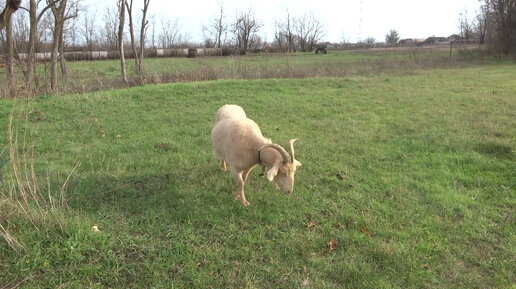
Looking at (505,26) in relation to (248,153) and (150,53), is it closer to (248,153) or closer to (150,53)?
(248,153)

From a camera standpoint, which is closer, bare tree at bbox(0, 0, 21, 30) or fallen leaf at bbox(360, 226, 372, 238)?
bare tree at bbox(0, 0, 21, 30)

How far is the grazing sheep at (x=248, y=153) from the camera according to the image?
482cm

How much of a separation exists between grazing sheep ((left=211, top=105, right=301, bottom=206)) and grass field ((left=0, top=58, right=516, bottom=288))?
422 mm

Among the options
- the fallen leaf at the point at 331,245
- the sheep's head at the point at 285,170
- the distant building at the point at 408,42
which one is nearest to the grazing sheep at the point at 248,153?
the sheep's head at the point at 285,170

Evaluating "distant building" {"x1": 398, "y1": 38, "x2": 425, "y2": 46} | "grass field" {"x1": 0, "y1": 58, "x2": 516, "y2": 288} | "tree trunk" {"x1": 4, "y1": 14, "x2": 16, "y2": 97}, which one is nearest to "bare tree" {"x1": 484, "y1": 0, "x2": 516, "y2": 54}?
"grass field" {"x1": 0, "y1": 58, "x2": 516, "y2": 288}

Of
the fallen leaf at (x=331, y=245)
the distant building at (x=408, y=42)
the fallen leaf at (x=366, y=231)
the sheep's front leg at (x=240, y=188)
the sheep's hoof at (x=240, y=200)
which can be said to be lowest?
the fallen leaf at (x=331, y=245)

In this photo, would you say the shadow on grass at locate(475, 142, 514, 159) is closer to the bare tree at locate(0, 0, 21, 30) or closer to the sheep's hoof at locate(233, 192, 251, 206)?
the sheep's hoof at locate(233, 192, 251, 206)

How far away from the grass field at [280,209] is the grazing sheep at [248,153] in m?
0.42

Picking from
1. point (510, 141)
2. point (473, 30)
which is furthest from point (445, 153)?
point (473, 30)

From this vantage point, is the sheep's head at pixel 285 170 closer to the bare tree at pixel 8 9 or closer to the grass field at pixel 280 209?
the grass field at pixel 280 209

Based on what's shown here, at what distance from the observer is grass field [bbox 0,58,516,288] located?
374 cm

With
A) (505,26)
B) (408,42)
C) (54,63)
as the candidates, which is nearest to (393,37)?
(408,42)

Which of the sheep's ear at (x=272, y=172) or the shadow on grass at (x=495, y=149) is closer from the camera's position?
the sheep's ear at (x=272, y=172)

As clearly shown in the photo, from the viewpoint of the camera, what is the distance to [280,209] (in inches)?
200
